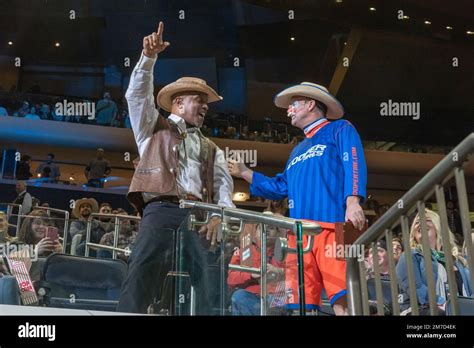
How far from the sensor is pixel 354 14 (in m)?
12.0

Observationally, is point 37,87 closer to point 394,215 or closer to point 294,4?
point 294,4

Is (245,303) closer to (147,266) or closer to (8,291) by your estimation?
(147,266)

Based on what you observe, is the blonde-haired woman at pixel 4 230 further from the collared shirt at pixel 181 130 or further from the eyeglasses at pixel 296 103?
the eyeglasses at pixel 296 103

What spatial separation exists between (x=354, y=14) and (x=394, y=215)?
1018cm

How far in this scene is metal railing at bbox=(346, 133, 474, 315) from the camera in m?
1.93

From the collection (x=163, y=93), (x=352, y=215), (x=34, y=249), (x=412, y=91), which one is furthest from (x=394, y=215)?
(x=412, y=91)

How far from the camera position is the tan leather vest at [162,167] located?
3195mm

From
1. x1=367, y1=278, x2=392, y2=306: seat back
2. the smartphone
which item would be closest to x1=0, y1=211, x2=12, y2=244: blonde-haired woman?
the smartphone

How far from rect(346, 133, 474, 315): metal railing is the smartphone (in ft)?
8.38

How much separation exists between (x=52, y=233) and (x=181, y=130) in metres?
1.67

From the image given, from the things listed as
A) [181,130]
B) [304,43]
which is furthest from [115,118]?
[181,130]

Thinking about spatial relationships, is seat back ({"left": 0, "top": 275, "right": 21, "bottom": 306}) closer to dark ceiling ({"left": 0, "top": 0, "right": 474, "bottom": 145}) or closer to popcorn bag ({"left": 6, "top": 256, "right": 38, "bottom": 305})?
popcorn bag ({"left": 6, "top": 256, "right": 38, "bottom": 305})

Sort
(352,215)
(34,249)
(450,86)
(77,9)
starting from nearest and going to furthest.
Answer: (352,215), (34,249), (450,86), (77,9)

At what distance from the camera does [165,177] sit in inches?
126
